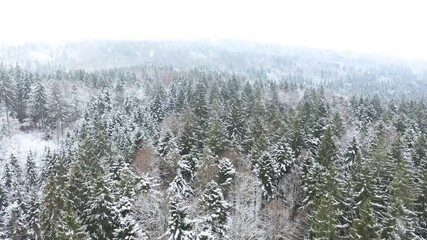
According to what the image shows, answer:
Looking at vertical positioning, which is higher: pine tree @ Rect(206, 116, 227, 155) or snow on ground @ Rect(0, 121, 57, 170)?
pine tree @ Rect(206, 116, 227, 155)

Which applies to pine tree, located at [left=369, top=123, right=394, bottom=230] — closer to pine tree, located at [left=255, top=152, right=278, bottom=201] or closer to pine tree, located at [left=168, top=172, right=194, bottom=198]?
pine tree, located at [left=255, top=152, right=278, bottom=201]

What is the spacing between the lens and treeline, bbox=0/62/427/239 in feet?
127

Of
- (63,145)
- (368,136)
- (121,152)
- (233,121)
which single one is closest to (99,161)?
(121,152)

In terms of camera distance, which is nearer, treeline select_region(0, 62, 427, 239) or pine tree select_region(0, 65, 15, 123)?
treeline select_region(0, 62, 427, 239)

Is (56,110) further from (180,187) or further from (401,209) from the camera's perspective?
(401,209)

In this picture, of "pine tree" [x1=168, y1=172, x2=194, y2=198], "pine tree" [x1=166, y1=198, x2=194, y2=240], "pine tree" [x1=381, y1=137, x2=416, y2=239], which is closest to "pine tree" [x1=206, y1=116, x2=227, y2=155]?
"pine tree" [x1=168, y1=172, x2=194, y2=198]

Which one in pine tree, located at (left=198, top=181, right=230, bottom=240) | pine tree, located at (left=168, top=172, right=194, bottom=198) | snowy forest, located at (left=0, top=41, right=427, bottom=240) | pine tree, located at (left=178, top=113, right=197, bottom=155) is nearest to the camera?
pine tree, located at (left=198, top=181, right=230, bottom=240)

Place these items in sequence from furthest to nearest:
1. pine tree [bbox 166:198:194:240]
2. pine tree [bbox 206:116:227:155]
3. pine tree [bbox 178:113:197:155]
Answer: pine tree [bbox 178:113:197:155]
pine tree [bbox 206:116:227:155]
pine tree [bbox 166:198:194:240]

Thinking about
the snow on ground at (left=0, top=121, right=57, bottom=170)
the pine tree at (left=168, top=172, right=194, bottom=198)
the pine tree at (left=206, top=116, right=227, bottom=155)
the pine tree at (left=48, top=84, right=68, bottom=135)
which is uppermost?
the pine tree at (left=206, top=116, right=227, bottom=155)

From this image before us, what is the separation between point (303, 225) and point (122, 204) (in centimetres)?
2022

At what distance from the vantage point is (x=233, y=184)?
5047 cm

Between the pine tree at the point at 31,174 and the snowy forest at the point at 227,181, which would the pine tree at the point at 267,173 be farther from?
the pine tree at the point at 31,174

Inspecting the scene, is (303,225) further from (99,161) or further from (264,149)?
(99,161)

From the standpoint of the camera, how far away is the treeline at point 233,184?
3884cm
